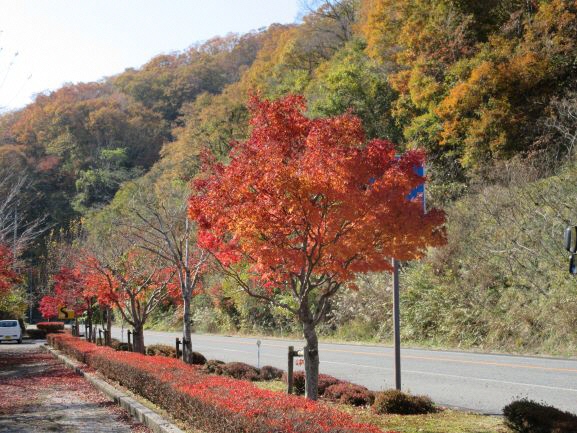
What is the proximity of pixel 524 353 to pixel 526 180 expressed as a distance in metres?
8.33

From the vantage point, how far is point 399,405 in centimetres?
995

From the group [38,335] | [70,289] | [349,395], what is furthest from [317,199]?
[38,335]

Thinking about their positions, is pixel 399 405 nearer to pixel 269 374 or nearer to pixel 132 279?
pixel 269 374

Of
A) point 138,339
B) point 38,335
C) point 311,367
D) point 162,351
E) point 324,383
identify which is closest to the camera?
point 311,367

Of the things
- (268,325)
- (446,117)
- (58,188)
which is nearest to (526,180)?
(446,117)

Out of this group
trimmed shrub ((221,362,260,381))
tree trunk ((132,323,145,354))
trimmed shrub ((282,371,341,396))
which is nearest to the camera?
trimmed shrub ((282,371,341,396))

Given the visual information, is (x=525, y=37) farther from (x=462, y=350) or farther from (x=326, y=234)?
(x=326, y=234)

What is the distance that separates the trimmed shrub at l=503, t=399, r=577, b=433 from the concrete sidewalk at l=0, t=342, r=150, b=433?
4.88m

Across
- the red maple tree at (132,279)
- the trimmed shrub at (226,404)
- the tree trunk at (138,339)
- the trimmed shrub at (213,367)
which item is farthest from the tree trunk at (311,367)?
the red maple tree at (132,279)

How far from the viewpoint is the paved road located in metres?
12.0

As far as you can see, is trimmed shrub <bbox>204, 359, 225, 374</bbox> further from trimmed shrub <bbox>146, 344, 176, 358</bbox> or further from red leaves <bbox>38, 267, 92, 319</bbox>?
red leaves <bbox>38, 267, 92, 319</bbox>

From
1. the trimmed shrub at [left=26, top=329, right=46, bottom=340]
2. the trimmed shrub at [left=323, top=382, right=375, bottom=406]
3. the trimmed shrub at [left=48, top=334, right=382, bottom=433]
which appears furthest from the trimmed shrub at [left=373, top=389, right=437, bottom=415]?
the trimmed shrub at [left=26, top=329, right=46, bottom=340]

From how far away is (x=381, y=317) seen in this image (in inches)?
1119

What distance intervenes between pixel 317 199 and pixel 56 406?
652 cm
